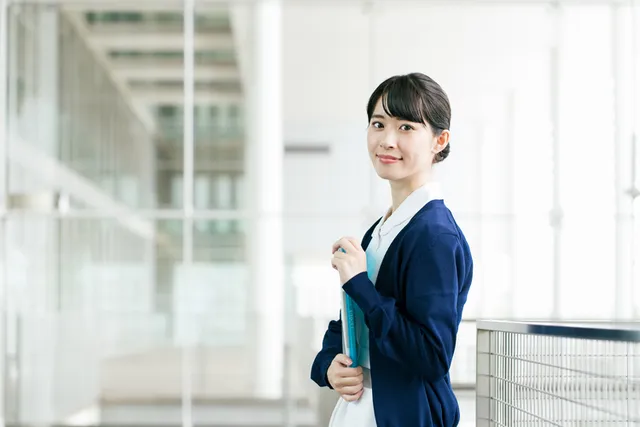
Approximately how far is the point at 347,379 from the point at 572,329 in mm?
429

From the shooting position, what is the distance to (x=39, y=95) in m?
7.66

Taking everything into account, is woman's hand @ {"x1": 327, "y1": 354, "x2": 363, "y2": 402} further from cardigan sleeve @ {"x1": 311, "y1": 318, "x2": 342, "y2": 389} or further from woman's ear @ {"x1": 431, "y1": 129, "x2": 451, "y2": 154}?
woman's ear @ {"x1": 431, "y1": 129, "x2": 451, "y2": 154}

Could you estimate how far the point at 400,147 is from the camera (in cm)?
193

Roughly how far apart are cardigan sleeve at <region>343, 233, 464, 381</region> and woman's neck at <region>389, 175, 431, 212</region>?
0.18 meters

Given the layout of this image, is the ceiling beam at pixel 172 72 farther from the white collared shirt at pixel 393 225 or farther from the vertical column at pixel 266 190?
the white collared shirt at pixel 393 225

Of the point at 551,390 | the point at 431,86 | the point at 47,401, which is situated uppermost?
the point at 431,86

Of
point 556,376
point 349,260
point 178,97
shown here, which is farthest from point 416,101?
point 178,97

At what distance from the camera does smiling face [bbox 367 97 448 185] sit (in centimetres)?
193

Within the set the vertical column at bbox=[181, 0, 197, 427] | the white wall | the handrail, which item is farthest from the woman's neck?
the vertical column at bbox=[181, 0, 197, 427]

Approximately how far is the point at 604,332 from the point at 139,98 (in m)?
6.34

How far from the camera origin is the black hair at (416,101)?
1.92 meters

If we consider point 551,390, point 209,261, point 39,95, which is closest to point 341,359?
point 551,390

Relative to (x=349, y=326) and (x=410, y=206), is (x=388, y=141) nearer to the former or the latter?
(x=410, y=206)

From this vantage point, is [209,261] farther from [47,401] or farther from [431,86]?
[431,86]
